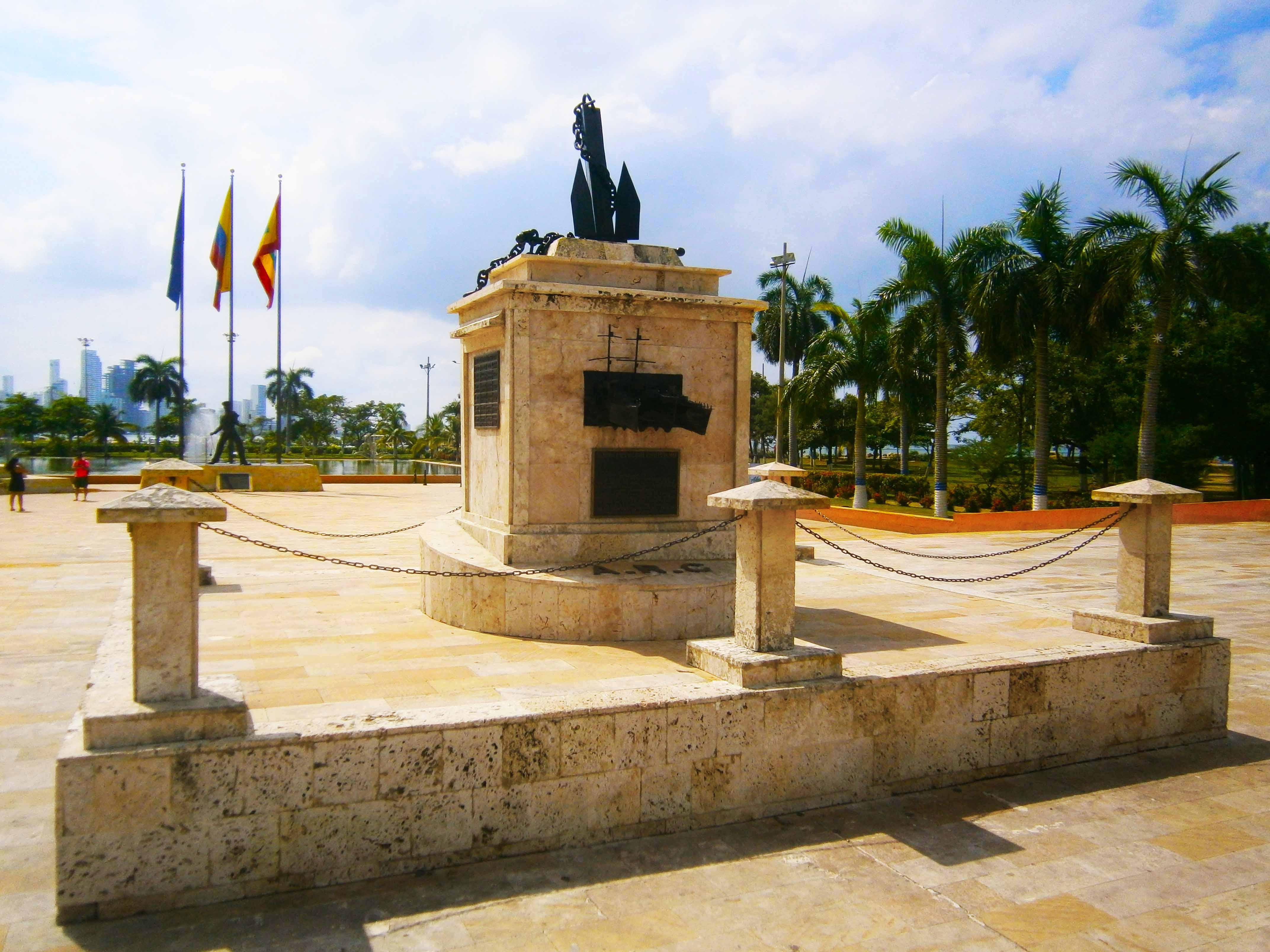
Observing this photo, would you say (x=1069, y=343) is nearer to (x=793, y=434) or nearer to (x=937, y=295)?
(x=937, y=295)

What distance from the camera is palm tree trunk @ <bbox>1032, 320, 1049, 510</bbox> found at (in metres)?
24.0

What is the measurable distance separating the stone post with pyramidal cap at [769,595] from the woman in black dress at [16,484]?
21247 millimetres

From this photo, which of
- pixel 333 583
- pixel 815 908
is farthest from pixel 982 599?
pixel 333 583

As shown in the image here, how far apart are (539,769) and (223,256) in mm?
28949

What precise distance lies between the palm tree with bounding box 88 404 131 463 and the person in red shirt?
138ft

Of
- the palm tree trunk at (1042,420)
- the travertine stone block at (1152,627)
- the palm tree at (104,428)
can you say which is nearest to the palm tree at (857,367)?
the palm tree trunk at (1042,420)

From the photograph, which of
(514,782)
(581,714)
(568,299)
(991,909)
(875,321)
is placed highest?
(875,321)

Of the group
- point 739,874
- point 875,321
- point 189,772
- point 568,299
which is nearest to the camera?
point 189,772

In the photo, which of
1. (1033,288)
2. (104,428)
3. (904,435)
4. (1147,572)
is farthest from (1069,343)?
(104,428)

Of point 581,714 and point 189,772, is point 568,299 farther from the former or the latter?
point 189,772

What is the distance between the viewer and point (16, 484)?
21547 millimetres

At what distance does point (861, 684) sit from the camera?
605cm

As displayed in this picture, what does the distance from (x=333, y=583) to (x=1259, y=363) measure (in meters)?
29.8

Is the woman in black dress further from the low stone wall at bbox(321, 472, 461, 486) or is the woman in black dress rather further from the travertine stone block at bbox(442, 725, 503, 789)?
the travertine stone block at bbox(442, 725, 503, 789)
